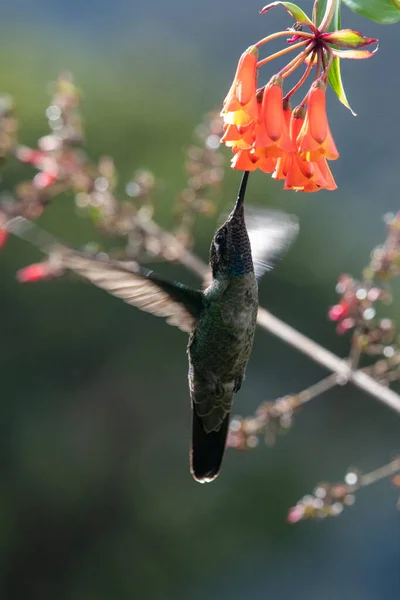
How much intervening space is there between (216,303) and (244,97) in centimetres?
42

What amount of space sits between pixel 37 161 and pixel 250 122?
1.02 meters

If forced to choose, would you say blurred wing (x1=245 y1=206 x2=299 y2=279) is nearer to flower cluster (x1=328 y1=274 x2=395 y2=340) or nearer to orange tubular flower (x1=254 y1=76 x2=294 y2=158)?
flower cluster (x1=328 y1=274 x2=395 y2=340)

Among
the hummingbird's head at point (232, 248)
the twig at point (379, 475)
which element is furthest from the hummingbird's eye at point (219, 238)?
the twig at point (379, 475)

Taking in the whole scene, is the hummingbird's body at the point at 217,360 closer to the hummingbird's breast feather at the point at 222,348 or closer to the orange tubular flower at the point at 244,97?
the hummingbird's breast feather at the point at 222,348

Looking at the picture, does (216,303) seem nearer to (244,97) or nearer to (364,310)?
(364,310)

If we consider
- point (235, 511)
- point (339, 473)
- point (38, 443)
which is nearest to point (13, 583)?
point (38, 443)

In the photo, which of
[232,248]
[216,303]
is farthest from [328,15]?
[216,303]

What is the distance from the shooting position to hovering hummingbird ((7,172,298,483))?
1.18m

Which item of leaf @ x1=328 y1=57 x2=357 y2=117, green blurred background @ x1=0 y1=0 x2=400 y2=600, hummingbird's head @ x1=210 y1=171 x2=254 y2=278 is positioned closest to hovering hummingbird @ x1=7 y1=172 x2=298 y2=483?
hummingbird's head @ x1=210 y1=171 x2=254 y2=278

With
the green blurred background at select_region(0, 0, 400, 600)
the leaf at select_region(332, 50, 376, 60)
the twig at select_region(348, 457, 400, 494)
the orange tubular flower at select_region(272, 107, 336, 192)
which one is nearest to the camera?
the leaf at select_region(332, 50, 376, 60)

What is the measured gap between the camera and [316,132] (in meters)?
1.01

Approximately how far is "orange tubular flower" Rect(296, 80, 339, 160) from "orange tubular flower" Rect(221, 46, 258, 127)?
7 centimetres

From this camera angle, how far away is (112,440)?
15.8 feet

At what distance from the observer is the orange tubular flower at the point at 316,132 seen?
1014mm
